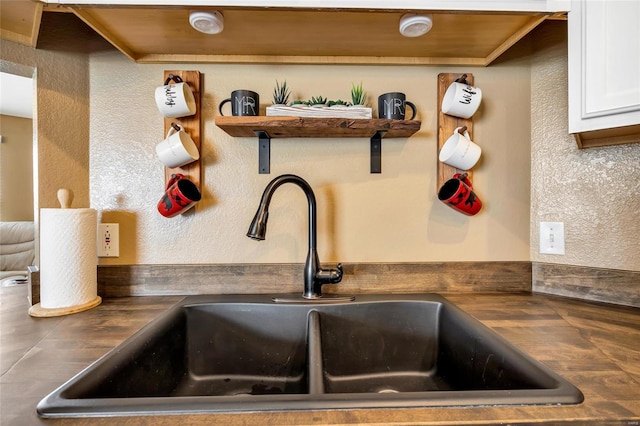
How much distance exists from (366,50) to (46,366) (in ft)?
3.71

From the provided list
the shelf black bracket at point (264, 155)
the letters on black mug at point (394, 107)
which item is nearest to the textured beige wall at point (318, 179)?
the shelf black bracket at point (264, 155)

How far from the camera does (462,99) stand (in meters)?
1.02

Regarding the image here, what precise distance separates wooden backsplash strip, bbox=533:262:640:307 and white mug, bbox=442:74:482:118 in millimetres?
574

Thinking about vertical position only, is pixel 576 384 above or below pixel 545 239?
below

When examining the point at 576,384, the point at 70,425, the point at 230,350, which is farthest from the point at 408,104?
the point at 70,425

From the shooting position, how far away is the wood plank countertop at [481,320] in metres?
0.45

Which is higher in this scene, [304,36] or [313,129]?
[304,36]

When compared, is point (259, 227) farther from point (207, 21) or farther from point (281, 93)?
point (207, 21)

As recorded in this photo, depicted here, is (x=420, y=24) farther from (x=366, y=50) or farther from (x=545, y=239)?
(x=545, y=239)

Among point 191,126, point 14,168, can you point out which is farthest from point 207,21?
point 14,168

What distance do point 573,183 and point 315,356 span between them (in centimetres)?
99

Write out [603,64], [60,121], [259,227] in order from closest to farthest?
[603,64] → [259,227] → [60,121]

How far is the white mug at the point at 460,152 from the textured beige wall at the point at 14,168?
5.15 meters

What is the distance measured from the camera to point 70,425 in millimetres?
435
